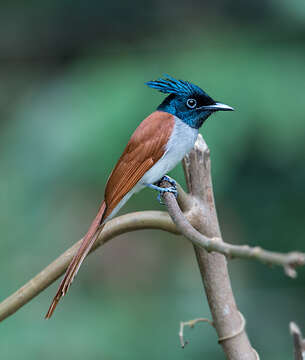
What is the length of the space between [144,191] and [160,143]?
3.59 feet

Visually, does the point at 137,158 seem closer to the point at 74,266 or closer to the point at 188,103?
the point at 188,103

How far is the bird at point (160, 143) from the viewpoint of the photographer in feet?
6.08

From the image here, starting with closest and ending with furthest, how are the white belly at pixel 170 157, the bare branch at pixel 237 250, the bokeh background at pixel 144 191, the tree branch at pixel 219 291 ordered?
the bare branch at pixel 237 250, the tree branch at pixel 219 291, the white belly at pixel 170 157, the bokeh background at pixel 144 191

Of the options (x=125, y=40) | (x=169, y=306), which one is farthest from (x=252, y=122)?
(x=125, y=40)

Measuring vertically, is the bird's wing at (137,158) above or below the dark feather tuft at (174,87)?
below

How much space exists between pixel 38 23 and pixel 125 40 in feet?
2.96

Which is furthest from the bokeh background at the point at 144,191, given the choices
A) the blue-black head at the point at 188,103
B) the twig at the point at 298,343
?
the twig at the point at 298,343

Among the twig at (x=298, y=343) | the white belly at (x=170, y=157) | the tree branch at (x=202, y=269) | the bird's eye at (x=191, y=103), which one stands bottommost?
the twig at (x=298, y=343)

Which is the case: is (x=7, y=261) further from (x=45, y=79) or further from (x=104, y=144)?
(x=45, y=79)

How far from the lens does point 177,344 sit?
9.91 ft

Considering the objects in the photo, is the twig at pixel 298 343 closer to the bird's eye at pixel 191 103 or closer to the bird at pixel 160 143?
the bird at pixel 160 143

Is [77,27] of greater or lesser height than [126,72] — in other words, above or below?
above

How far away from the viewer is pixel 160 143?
80.0 inches

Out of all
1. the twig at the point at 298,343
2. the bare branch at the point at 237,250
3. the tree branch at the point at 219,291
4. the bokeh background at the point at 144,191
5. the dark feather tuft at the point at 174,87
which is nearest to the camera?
the bare branch at the point at 237,250
